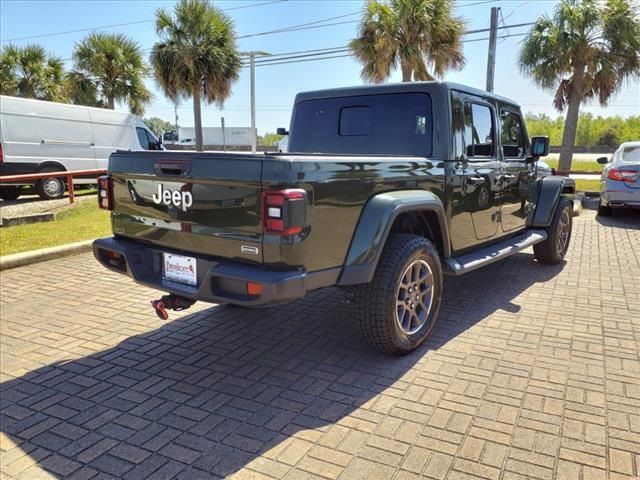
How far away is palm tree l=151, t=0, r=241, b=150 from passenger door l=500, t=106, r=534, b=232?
15.7 meters

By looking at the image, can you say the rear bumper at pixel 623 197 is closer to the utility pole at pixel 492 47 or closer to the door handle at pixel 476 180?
the door handle at pixel 476 180

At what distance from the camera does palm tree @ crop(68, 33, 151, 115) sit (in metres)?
20.7

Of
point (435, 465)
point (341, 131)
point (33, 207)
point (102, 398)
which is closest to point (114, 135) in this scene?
point (33, 207)

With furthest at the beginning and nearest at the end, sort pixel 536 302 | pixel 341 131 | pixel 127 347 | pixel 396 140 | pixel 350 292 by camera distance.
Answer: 1. pixel 536 302
2. pixel 341 131
3. pixel 396 140
4. pixel 127 347
5. pixel 350 292

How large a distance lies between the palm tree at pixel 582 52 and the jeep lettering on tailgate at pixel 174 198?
14284 millimetres

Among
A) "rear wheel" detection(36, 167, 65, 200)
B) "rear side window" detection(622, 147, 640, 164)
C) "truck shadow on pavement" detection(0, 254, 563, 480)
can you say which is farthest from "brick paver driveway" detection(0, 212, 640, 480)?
"rear wheel" detection(36, 167, 65, 200)

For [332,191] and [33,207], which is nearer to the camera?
[332,191]

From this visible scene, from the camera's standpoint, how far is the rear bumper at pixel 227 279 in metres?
2.65

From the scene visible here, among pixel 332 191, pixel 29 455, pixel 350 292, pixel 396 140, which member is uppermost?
pixel 396 140

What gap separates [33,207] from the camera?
992 cm

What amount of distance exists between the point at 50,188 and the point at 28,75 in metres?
14.4

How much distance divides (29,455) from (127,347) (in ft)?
4.35

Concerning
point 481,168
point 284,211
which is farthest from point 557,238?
point 284,211

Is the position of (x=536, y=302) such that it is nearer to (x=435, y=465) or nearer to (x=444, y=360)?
(x=444, y=360)
